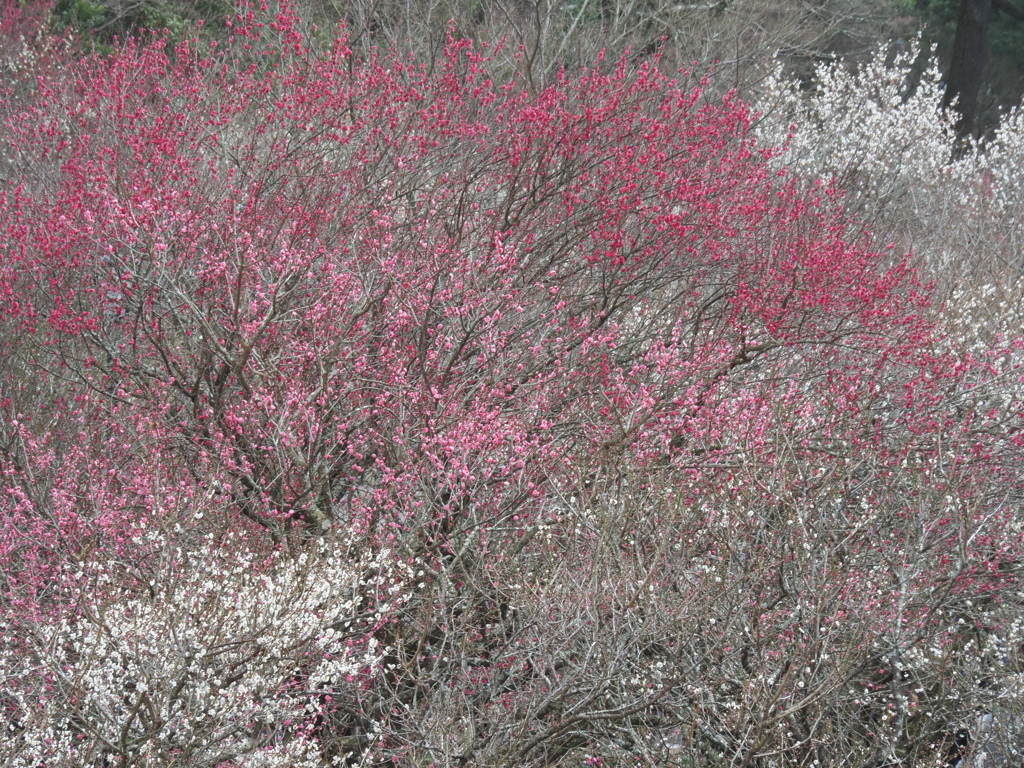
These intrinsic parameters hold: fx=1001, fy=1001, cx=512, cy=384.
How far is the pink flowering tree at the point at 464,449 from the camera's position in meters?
5.66

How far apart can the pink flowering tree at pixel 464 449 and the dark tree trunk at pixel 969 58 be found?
12.9 meters

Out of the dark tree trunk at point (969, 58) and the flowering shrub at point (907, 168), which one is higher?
the dark tree trunk at point (969, 58)

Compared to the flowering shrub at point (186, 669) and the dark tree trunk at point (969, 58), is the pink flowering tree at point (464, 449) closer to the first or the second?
the flowering shrub at point (186, 669)

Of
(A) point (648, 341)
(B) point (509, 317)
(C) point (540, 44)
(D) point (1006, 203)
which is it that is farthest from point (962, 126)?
(B) point (509, 317)

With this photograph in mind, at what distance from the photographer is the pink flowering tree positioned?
5.66 meters

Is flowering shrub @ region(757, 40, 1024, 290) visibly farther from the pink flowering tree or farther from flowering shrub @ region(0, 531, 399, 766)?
flowering shrub @ region(0, 531, 399, 766)

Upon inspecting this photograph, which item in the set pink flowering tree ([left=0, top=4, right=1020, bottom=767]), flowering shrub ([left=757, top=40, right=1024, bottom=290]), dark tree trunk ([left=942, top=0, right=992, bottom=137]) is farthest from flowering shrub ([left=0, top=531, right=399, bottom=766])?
dark tree trunk ([left=942, top=0, right=992, bottom=137])

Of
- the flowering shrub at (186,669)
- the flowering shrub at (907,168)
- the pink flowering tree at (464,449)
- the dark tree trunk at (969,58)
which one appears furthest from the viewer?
the dark tree trunk at (969,58)

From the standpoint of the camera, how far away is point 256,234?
8.77 meters

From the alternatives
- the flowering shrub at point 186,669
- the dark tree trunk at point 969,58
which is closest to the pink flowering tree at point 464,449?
the flowering shrub at point 186,669

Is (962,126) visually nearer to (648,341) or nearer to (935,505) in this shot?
(648,341)

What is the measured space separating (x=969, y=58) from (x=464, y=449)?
20032 mm

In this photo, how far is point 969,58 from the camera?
22.1 meters

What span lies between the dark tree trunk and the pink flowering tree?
1289cm
